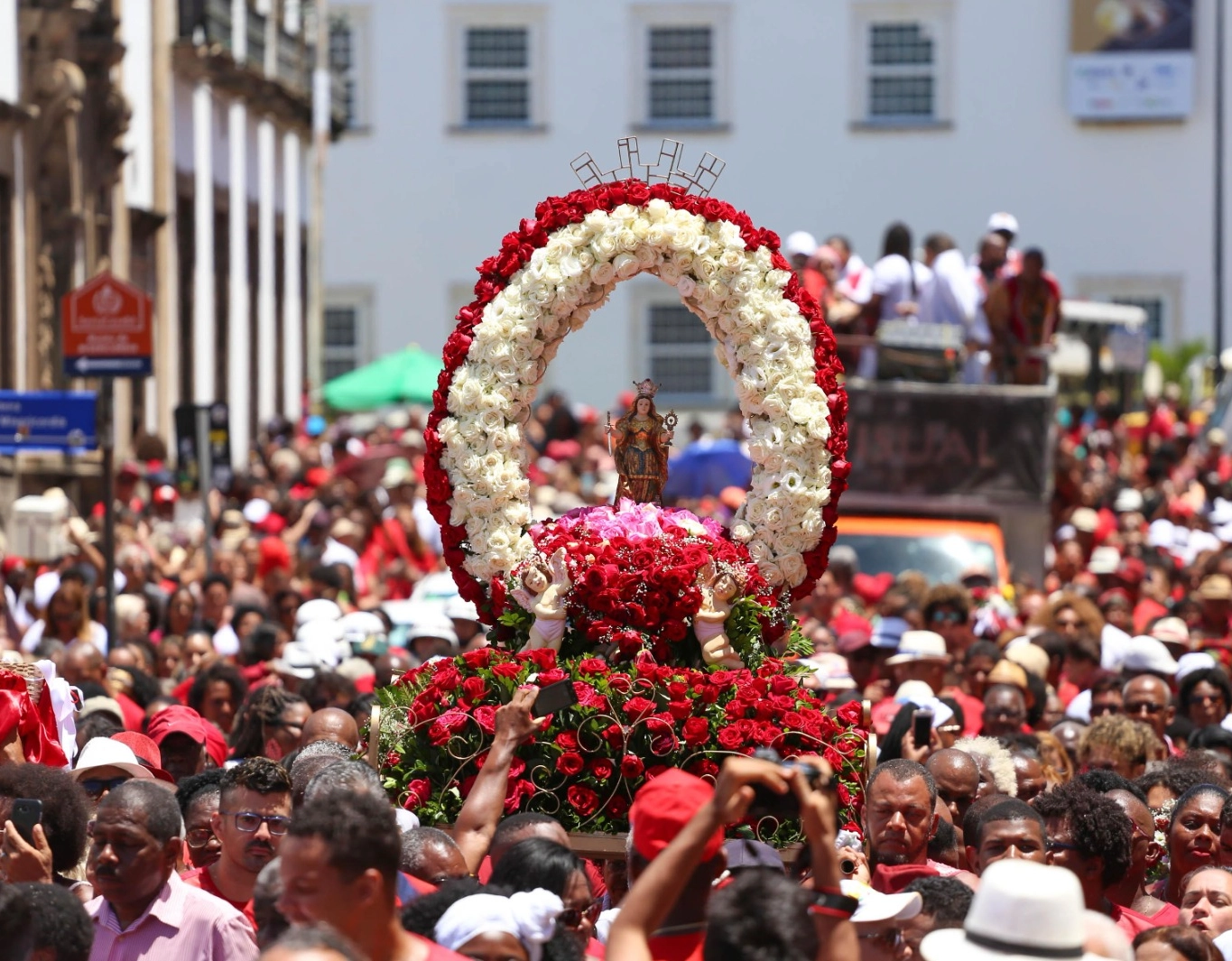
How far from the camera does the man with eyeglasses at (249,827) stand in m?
7.07

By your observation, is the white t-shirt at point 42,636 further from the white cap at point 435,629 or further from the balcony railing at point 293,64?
the balcony railing at point 293,64

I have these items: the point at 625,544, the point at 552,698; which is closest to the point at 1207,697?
the point at 625,544

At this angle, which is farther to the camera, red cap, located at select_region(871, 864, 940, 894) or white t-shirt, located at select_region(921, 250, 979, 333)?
white t-shirt, located at select_region(921, 250, 979, 333)

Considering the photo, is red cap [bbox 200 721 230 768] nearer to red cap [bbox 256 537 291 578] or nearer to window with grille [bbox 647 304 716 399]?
red cap [bbox 256 537 291 578]

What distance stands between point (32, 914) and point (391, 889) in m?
0.88

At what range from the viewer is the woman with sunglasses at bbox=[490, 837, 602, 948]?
242 inches

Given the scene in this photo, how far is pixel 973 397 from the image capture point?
18.6 metres

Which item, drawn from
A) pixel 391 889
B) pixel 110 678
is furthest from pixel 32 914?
pixel 110 678

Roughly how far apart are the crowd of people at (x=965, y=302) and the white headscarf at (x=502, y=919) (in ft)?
43.9

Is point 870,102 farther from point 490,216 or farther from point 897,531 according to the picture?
point 897,531

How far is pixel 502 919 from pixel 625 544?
3391mm

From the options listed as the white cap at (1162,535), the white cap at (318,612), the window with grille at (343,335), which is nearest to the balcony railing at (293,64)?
the window with grille at (343,335)

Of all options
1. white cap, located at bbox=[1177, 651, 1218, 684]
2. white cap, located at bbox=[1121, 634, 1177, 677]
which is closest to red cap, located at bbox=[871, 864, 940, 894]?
white cap, located at bbox=[1177, 651, 1218, 684]

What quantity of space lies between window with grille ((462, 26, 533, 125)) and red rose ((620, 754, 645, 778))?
3230 cm
